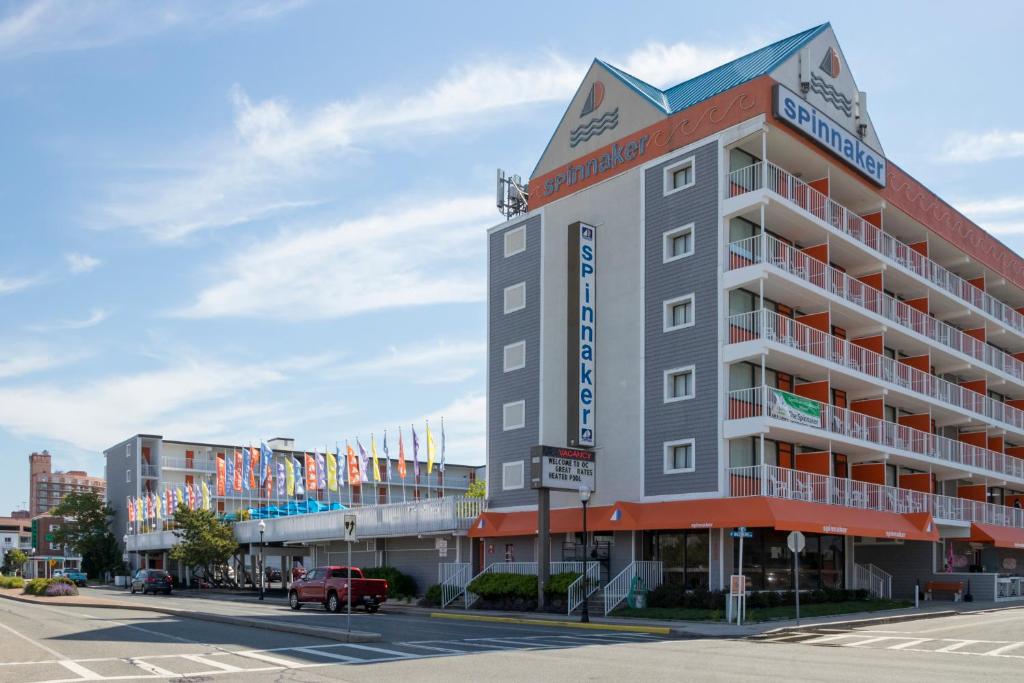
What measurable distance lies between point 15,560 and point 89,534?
980 inches

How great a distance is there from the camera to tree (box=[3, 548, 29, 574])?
118 m

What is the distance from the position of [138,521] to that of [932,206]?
7182 centimetres

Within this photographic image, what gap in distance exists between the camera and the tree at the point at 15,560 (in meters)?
118

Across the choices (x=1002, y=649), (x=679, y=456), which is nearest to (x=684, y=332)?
(x=679, y=456)

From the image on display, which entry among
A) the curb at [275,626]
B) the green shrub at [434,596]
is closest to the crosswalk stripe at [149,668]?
the curb at [275,626]

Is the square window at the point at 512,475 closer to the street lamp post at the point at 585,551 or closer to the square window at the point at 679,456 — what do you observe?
the square window at the point at 679,456

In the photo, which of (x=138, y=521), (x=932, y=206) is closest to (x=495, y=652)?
(x=932, y=206)

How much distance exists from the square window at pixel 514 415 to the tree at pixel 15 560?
9154cm

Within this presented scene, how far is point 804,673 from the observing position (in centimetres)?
1773

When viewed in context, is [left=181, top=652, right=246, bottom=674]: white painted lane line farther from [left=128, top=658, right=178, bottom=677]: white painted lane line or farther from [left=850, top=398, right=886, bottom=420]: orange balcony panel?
[left=850, top=398, right=886, bottom=420]: orange balcony panel

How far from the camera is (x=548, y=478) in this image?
38.8m

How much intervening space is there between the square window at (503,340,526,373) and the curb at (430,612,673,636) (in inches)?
459

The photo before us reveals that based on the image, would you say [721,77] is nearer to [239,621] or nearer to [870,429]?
[870,429]

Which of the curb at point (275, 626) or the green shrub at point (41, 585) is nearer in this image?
the curb at point (275, 626)
